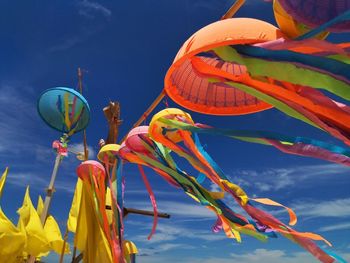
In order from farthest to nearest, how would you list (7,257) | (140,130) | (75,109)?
(7,257) < (75,109) < (140,130)

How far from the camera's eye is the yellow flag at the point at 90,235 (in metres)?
4.57

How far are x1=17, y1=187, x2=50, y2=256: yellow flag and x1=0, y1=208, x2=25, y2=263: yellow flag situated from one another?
1.03 feet

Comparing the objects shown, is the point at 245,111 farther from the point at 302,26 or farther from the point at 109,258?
the point at 109,258

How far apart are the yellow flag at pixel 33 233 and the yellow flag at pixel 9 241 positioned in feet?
1.03

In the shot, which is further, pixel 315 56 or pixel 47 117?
pixel 47 117

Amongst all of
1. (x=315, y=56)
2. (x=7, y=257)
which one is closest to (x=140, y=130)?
(x=315, y=56)

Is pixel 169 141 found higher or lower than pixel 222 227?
higher

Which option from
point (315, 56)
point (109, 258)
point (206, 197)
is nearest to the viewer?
point (315, 56)

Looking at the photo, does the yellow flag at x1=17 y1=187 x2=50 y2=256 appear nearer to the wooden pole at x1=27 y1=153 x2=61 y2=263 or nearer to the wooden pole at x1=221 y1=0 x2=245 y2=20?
the wooden pole at x1=27 y1=153 x2=61 y2=263

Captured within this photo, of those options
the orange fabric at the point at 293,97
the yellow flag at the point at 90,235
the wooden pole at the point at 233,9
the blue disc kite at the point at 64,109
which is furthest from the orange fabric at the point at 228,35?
the blue disc kite at the point at 64,109

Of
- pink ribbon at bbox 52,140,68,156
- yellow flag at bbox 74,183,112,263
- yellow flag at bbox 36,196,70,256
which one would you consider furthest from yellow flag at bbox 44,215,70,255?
yellow flag at bbox 74,183,112,263

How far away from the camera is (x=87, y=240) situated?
471 centimetres

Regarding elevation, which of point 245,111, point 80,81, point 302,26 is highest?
point 80,81

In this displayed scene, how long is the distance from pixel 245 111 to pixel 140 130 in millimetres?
1099
